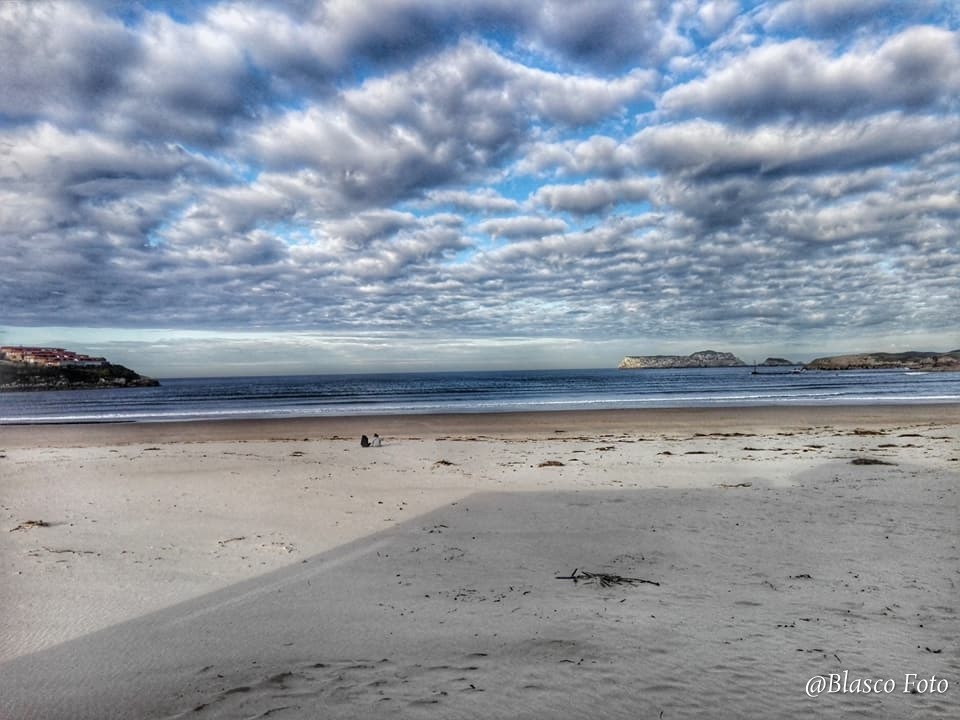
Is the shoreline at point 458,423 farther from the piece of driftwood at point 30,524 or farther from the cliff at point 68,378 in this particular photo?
the cliff at point 68,378

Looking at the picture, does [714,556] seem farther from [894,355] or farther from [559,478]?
[894,355]

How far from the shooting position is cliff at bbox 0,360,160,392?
62969 mm

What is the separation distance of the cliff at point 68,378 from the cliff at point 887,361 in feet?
474

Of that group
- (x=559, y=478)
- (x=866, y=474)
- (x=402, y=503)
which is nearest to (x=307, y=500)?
(x=402, y=503)

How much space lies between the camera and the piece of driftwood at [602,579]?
5078 mm

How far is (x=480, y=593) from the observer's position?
491 cm

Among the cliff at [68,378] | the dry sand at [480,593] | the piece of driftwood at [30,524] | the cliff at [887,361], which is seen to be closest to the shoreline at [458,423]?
the dry sand at [480,593]

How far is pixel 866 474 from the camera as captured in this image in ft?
32.0

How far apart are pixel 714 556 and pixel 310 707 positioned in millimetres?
4385

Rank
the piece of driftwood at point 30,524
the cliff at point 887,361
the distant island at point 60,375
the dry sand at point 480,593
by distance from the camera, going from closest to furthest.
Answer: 1. the dry sand at point 480,593
2. the piece of driftwood at point 30,524
3. the distant island at point 60,375
4. the cliff at point 887,361

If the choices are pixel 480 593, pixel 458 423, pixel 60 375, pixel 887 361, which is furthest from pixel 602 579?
pixel 887 361

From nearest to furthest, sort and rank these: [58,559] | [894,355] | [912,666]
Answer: [912,666] < [58,559] < [894,355]

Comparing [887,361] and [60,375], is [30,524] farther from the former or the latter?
[887,361]

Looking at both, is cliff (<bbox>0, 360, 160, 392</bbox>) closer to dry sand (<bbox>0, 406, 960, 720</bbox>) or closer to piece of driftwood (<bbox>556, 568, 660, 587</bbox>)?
dry sand (<bbox>0, 406, 960, 720</bbox>)
